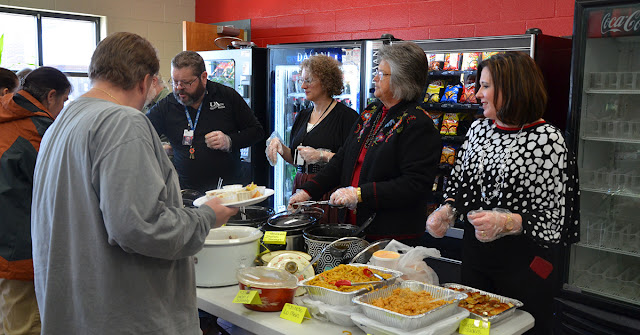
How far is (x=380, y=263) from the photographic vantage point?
7.05ft

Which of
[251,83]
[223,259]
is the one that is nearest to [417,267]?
[223,259]

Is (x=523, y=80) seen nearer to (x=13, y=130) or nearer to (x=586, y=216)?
(x=586, y=216)

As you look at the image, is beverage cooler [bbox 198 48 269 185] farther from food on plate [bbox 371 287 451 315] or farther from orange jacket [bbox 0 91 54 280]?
food on plate [bbox 371 287 451 315]

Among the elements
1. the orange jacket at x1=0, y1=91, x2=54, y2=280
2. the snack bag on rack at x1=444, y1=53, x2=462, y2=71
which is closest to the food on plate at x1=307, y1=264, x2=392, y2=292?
the orange jacket at x1=0, y1=91, x2=54, y2=280

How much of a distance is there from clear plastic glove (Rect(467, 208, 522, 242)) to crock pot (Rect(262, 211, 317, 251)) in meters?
0.76

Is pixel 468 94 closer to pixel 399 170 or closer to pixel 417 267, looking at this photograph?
pixel 399 170

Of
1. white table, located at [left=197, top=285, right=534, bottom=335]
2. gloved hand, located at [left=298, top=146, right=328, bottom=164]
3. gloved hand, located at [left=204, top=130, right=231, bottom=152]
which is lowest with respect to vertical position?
white table, located at [left=197, top=285, right=534, bottom=335]

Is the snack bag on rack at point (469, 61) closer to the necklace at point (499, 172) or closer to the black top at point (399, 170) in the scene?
the black top at point (399, 170)

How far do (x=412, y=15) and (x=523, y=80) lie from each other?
9.25 ft

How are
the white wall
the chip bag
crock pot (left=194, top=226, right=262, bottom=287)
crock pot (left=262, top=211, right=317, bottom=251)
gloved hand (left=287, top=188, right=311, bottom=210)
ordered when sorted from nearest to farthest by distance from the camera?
1. crock pot (left=194, top=226, right=262, bottom=287)
2. crock pot (left=262, top=211, right=317, bottom=251)
3. gloved hand (left=287, top=188, right=311, bottom=210)
4. the chip bag
5. the white wall

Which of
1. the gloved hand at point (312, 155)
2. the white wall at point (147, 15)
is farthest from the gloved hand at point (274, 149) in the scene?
the white wall at point (147, 15)

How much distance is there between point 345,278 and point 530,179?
81cm

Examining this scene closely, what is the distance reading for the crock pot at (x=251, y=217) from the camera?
249cm

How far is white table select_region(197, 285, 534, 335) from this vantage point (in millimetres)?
1780
